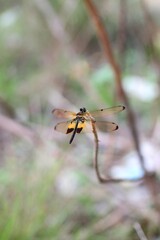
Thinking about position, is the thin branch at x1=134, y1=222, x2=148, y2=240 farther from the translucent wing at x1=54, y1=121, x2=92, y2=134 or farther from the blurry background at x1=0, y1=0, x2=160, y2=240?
the translucent wing at x1=54, y1=121, x2=92, y2=134

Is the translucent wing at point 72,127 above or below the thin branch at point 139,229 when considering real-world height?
above

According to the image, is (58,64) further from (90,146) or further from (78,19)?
(90,146)

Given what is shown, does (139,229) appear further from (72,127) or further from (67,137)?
(72,127)

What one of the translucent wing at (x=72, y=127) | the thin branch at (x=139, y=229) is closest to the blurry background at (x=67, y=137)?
the thin branch at (x=139, y=229)

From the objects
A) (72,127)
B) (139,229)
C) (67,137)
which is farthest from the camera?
(67,137)

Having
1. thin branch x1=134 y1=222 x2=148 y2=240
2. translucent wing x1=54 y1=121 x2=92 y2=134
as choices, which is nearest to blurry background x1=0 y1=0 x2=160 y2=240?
thin branch x1=134 y1=222 x2=148 y2=240

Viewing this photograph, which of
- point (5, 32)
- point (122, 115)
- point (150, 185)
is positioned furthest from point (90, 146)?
point (5, 32)

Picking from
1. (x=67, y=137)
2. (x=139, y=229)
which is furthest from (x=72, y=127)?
(x=67, y=137)

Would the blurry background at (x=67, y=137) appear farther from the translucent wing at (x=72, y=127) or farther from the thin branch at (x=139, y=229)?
the translucent wing at (x=72, y=127)
